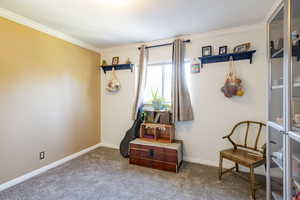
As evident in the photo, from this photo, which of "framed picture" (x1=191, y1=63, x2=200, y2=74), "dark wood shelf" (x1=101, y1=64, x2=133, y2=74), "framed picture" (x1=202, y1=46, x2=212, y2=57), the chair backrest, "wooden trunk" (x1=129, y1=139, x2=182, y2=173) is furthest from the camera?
"dark wood shelf" (x1=101, y1=64, x2=133, y2=74)


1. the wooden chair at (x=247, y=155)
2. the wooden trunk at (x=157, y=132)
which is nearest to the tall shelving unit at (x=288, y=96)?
the wooden chair at (x=247, y=155)

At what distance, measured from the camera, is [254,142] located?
228 centimetres

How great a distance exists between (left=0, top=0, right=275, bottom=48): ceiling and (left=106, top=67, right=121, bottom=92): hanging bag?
3.09 ft

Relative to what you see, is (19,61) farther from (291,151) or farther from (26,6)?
(291,151)

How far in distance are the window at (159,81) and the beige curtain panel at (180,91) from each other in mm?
318

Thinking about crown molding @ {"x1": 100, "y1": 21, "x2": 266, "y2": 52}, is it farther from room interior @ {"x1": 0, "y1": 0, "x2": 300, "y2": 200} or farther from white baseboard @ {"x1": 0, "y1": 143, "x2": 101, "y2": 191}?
white baseboard @ {"x1": 0, "y1": 143, "x2": 101, "y2": 191}

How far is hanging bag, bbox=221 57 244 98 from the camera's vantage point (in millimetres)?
2260

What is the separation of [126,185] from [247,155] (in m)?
1.69

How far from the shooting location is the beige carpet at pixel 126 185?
1.78 metres

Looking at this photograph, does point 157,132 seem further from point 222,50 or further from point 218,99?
point 222,50

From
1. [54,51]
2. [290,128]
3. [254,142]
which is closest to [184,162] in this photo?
[254,142]

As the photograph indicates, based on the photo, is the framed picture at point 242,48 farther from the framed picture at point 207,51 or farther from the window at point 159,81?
the window at point 159,81

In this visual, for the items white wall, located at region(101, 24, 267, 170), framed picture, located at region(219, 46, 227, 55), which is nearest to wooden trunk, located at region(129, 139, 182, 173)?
white wall, located at region(101, 24, 267, 170)

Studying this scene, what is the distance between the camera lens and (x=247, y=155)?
1962mm
